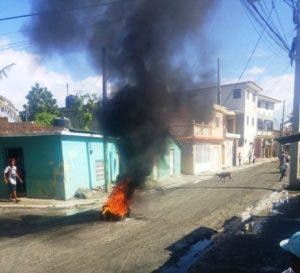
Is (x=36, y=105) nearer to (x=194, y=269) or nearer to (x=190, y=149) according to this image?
(x=190, y=149)

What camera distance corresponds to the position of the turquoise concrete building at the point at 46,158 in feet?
56.0

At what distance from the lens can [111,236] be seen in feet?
32.9

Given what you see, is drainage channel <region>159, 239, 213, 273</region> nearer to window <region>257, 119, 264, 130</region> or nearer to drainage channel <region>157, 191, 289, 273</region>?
drainage channel <region>157, 191, 289, 273</region>

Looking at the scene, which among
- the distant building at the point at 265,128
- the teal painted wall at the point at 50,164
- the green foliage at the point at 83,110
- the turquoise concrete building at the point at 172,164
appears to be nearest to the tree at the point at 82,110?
the green foliage at the point at 83,110

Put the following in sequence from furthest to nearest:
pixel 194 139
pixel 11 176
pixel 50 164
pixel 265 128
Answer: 1. pixel 265 128
2. pixel 194 139
3. pixel 50 164
4. pixel 11 176

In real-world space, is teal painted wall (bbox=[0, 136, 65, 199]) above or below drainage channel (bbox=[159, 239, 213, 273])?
above

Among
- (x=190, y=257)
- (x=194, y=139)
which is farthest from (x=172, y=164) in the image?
(x=190, y=257)

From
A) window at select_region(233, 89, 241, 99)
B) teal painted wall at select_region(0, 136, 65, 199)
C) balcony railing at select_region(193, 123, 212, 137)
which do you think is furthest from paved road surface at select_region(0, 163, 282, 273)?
window at select_region(233, 89, 241, 99)

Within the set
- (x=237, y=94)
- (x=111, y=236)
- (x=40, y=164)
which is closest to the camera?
(x=111, y=236)

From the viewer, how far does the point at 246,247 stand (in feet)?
29.7

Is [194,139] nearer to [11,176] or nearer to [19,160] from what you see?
[19,160]

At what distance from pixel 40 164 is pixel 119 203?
6.48 m

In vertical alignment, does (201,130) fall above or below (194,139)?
above

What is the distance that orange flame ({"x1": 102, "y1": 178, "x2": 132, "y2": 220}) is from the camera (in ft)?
39.3
